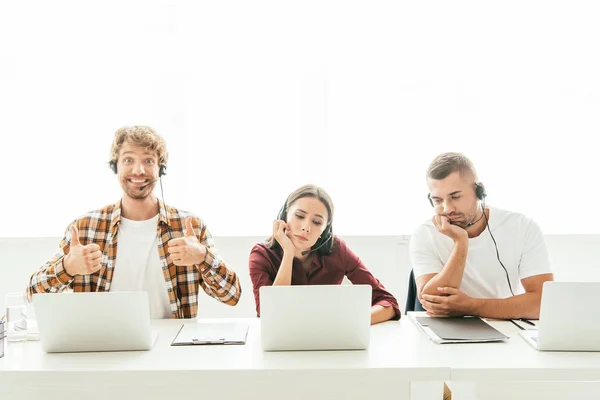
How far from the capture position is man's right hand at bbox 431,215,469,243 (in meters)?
2.14

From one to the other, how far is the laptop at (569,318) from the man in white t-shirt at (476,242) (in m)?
0.60

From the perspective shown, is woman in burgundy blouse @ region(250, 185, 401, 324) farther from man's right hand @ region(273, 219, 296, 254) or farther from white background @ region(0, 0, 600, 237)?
white background @ region(0, 0, 600, 237)

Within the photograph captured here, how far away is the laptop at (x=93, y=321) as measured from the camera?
1517 mm

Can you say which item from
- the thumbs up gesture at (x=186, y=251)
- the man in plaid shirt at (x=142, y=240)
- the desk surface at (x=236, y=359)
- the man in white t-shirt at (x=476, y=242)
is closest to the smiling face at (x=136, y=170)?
the man in plaid shirt at (x=142, y=240)

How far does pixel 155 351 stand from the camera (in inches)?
63.1

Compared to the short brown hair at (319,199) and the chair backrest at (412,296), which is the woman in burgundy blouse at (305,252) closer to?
the short brown hair at (319,199)

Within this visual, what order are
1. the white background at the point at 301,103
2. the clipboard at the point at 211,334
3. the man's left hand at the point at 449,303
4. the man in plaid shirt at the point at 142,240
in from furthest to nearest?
the white background at the point at 301,103, the man in plaid shirt at the point at 142,240, the man's left hand at the point at 449,303, the clipboard at the point at 211,334

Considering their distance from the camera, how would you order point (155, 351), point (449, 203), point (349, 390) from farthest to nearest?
point (449, 203), point (155, 351), point (349, 390)

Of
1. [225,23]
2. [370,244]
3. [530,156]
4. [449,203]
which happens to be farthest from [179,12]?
[530,156]

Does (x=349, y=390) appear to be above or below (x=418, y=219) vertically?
below

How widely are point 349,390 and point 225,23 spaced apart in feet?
8.17

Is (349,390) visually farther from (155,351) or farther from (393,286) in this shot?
(393,286)

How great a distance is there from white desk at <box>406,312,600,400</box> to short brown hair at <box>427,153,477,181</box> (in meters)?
0.86

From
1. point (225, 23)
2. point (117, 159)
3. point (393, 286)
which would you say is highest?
point (225, 23)
